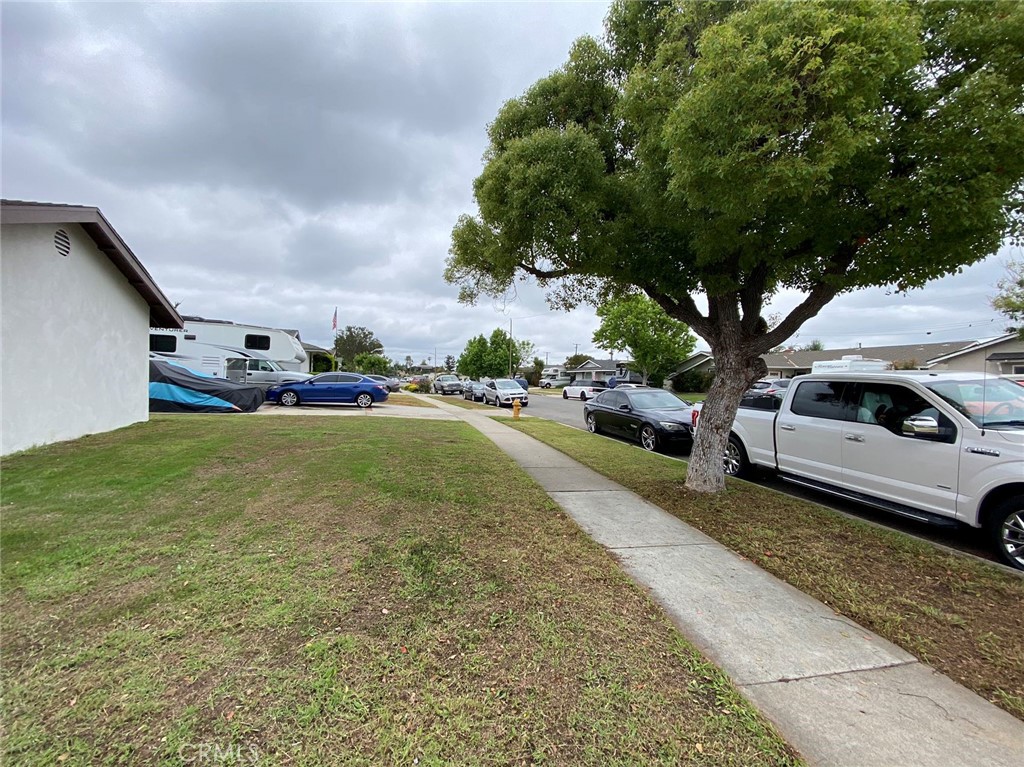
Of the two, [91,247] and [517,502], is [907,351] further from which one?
[91,247]

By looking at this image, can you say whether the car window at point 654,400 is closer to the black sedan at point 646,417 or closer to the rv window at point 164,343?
the black sedan at point 646,417

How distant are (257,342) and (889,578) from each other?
28399 mm

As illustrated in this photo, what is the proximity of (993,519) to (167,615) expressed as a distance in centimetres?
697

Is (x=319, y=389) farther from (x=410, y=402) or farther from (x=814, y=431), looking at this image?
(x=814, y=431)

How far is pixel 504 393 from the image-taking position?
2431cm

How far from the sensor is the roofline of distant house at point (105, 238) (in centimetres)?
678

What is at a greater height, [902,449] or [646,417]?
[902,449]

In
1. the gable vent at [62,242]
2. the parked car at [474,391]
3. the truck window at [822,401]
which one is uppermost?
the gable vent at [62,242]

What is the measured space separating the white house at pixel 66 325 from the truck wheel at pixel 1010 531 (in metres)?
12.4

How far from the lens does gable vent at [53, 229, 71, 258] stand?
820 centimetres

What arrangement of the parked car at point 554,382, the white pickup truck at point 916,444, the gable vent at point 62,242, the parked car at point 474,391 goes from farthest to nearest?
the parked car at point 554,382
the parked car at point 474,391
the gable vent at point 62,242
the white pickup truck at point 916,444

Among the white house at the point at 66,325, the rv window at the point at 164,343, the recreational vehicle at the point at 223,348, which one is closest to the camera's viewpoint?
the white house at the point at 66,325

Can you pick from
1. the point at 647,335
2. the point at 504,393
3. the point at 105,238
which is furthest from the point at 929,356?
the point at 105,238

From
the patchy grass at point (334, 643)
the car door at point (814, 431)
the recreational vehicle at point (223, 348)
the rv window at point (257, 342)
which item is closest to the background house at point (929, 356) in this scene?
the car door at point (814, 431)
